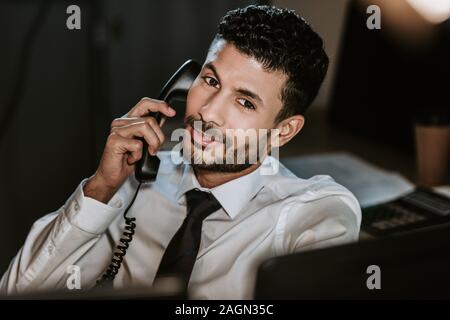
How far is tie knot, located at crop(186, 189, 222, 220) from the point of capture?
3.04 ft

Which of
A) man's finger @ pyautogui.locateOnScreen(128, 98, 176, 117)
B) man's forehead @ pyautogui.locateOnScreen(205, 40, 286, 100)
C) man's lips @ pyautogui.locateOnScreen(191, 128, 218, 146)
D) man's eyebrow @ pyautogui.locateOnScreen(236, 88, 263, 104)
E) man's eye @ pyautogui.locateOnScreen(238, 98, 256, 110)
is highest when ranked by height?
man's forehead @ pyautogui.locateOnScreen(205, 40, 286, 100)

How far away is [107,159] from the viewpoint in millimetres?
905

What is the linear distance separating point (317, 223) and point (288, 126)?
0.14 meters

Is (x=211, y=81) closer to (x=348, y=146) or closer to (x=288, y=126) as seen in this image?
(x=288, y=126)

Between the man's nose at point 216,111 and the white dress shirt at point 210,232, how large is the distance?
0.38ft

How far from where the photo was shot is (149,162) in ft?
3.00

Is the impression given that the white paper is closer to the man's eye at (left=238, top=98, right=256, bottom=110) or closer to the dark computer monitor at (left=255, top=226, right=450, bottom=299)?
the man's eye at (left=238, top=98, right=256, bottom=110)

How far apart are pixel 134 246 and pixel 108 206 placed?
8cm

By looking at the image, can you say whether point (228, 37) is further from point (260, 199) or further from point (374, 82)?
point (374, 82)

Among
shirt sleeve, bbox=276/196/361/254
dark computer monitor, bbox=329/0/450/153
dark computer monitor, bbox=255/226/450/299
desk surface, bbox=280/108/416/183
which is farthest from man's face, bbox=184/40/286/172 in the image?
dark computer monitor, bbox=329/0/450/153

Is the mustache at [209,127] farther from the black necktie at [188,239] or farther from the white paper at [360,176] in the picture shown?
the white paper at [360,176]

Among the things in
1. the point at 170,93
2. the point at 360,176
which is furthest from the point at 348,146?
the point at 170,93

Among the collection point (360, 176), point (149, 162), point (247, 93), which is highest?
point (247, 93)
